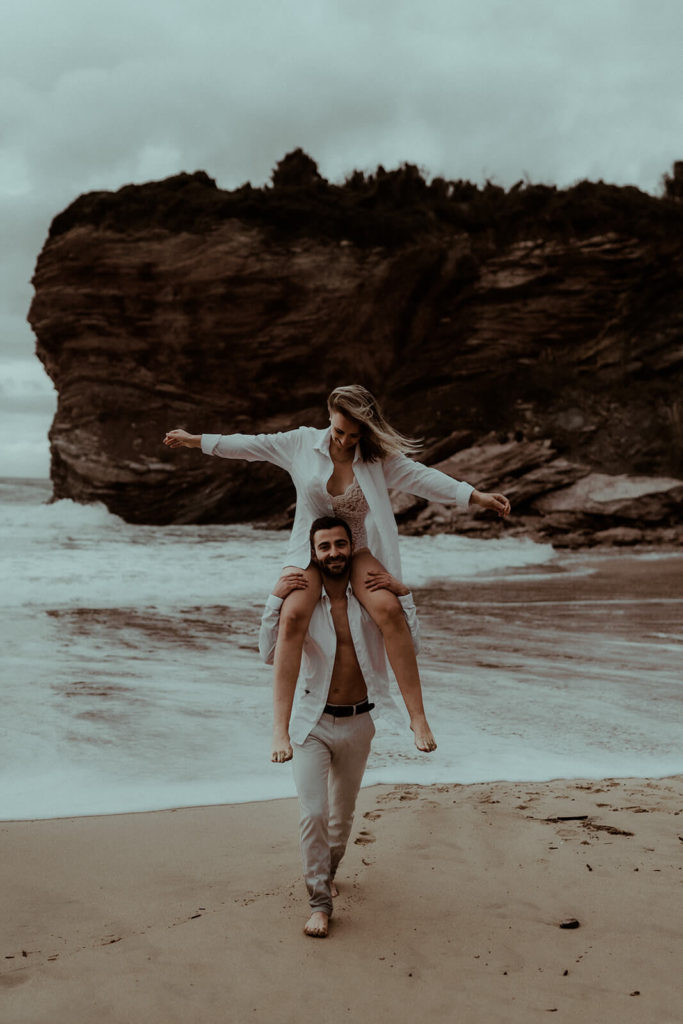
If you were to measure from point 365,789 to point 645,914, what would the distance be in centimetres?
181

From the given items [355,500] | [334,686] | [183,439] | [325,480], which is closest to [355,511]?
[355,500]

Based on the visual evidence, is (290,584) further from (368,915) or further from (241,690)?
(241,690)

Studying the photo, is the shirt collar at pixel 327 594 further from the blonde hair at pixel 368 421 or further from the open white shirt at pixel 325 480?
the blonde hair at pixel 368 421

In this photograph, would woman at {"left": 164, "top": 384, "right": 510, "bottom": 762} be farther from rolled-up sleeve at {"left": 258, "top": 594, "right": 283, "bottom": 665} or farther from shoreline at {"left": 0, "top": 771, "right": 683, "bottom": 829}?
shoreline at {"left": 0, "top": 771, "right": 683, "bottom": 829}

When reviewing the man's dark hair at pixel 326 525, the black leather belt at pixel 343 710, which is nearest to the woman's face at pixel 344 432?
the man's dark hair at pixel 326 525

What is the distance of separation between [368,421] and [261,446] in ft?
1.64

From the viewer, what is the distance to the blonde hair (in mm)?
3475

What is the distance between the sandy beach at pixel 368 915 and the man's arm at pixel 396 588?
1003 mm

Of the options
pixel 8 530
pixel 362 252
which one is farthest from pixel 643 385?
pixel 8 530

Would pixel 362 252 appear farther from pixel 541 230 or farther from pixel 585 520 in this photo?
pixel 585 520

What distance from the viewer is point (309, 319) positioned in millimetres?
26234

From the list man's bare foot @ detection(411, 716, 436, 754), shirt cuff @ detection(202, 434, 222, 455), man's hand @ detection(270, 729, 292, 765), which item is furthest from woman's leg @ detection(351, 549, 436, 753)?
shirt cuff @ detection(202, 434, 222, 455)

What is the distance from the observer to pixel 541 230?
26.4 m

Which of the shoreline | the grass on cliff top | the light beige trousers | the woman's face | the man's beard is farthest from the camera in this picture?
the grass on cliff top
